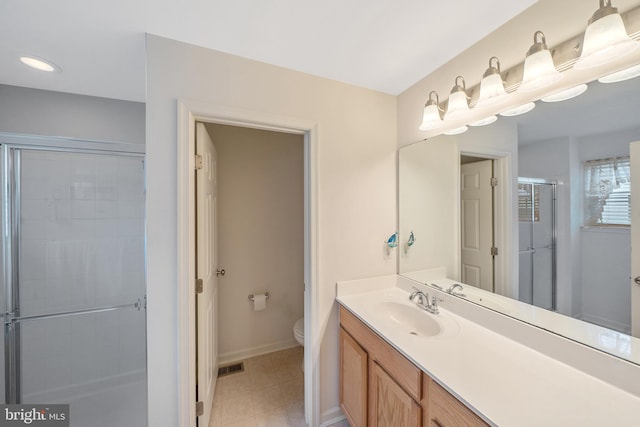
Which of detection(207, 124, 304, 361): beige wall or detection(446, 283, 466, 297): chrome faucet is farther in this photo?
detection(207, 124, 304, 361): beige wall

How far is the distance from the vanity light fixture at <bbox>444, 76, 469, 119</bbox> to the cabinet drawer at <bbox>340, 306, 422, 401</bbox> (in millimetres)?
1257

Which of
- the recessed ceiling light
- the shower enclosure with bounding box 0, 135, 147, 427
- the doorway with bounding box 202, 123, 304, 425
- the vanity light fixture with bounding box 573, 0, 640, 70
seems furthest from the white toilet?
the recessed ceiling light

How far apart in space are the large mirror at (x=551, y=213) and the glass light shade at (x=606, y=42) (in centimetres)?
10

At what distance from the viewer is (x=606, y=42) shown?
783 mm

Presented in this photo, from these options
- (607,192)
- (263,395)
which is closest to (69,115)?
(263,395)

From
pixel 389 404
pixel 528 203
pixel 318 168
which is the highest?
pixel 318 168

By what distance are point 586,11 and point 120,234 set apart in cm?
295

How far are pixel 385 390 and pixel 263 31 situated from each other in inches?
72.2

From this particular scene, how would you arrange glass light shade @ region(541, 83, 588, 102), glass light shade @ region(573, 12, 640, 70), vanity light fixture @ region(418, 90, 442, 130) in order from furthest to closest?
vanity light fixture @ region(418, 90, 442, 130)
glass light shade @ region(541, 83, 588, 102)
glass light shade @ region(573, 12, 640, 70)

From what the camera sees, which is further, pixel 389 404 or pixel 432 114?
pixel 432 114

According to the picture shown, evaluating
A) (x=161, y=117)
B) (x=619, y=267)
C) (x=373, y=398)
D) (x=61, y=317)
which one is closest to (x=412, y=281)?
(x=373, y=398)

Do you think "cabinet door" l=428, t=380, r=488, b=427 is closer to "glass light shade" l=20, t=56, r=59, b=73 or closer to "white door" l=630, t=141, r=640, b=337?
"white door" l=630, t=141, r=640, b=337

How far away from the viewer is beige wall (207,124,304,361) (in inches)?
89.0

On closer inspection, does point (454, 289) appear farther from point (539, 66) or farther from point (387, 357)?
point (539, 66)
